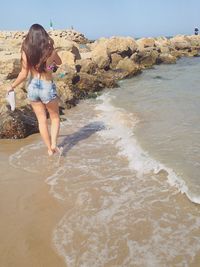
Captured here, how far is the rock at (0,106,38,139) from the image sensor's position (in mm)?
6981

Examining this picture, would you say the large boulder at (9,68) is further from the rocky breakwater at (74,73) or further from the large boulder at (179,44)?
the large boulder at (179,44)

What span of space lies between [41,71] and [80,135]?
2314 mm

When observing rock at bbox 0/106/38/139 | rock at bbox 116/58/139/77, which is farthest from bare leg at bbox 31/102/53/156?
rock at bbox 116/58/139/77

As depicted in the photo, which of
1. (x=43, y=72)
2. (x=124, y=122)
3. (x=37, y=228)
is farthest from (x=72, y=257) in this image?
(x=124, y=122)

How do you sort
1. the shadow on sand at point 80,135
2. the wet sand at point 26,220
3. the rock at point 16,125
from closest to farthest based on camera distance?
the wet sand at point 26,220 → the shadow on sand at point 80,135 → the rock at point 16,125

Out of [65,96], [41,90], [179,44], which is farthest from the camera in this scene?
[179,44]

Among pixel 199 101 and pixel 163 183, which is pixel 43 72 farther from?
pixel 199 101

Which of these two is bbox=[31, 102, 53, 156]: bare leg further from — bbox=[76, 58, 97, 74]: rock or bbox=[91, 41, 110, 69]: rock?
bbox=[91, 41, 110, 69]: rock

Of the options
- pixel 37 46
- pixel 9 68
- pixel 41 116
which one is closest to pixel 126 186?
pixel 41 116

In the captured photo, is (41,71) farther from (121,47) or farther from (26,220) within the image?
(121,47)

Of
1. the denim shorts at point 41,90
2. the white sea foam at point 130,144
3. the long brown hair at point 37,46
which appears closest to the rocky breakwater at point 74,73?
the white sea foam at point 130,144

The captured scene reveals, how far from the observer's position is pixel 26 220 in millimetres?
3930

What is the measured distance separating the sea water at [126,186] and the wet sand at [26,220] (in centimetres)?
11

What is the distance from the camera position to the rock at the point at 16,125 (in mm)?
6981
